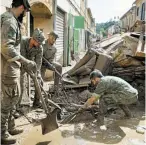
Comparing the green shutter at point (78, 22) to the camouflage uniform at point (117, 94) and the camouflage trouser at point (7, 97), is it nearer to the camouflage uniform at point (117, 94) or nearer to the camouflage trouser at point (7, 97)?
the camouflage uniform at point (117, 94)

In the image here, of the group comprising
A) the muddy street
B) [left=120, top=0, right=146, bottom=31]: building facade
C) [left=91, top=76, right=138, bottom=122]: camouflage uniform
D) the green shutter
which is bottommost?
the muddy street

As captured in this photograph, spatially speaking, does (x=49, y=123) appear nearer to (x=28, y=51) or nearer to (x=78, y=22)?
(x=28, y=51)

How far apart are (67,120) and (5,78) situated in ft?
6.22

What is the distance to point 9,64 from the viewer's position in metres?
3.93

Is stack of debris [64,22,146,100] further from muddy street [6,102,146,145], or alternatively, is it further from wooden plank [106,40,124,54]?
muddy street [6,102,146,145]

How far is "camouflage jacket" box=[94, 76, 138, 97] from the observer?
196 inches

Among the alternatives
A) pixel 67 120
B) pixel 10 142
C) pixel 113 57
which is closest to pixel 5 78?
pixel 10 142

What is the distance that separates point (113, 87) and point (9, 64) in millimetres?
2285

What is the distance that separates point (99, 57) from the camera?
750cm

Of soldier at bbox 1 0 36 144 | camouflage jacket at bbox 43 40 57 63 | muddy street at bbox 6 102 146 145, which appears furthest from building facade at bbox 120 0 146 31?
soldier at bbox 1 0 36 144

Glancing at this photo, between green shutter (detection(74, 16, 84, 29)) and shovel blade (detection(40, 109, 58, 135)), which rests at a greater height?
green shutter (detection(74, 16, 84, 29))

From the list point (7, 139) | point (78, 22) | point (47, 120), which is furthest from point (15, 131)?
point (78, 22)

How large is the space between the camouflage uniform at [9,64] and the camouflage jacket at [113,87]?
1.68 meters

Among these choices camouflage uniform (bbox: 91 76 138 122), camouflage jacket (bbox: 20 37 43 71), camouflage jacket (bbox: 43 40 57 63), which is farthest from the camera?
camouflage jacket (bbox: 43 40 57 63)
